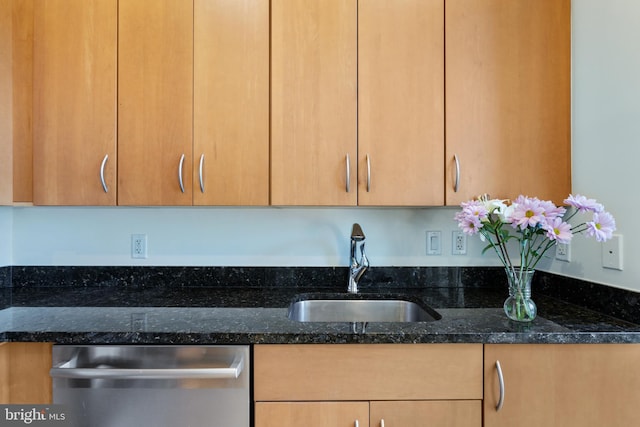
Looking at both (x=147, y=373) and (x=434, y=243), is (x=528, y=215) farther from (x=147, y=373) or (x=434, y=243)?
(x=147, y=373)

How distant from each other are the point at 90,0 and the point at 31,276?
123 centimetres

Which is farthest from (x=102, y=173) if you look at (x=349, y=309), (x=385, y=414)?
(x=385, y=414)

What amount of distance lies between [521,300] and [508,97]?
77 centimetres

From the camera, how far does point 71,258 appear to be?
5.52 feet

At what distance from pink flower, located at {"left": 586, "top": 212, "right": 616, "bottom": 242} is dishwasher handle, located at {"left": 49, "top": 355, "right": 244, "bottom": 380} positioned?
1.06m

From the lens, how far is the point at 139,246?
5.53 feet

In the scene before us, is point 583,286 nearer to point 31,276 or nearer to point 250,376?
point 250,376

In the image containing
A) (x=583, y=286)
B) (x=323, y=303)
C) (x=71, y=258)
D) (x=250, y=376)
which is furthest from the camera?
(x=71, y=258)

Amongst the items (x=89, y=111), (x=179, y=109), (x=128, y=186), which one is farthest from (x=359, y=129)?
(x=89, y=111)

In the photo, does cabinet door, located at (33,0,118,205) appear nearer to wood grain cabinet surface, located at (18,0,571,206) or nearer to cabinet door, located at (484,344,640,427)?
wood grain cabinet surface, located at (18,0,571,206)

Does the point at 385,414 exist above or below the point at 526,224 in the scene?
below

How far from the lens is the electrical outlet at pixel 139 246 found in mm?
1685

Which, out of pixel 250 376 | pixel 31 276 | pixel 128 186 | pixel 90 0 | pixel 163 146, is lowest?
pixel 250 376

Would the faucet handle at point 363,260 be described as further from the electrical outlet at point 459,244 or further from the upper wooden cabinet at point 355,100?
the electrical outlet at point 459,244
